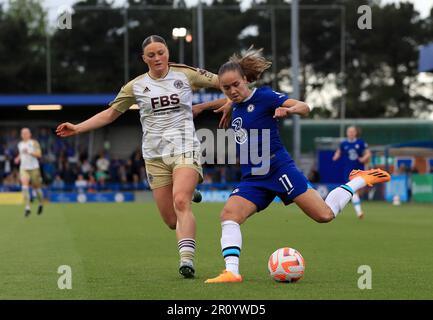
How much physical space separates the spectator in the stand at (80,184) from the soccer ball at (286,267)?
3154 centimetres

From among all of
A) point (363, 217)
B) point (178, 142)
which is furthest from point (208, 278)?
point (363, 217)

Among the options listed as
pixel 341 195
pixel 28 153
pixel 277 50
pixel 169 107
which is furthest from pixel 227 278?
pixel 277 50

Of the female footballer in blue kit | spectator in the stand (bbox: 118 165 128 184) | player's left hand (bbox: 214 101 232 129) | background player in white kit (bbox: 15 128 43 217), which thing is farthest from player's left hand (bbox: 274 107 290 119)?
spectator in the stand (bbox: 118 165 128 184)

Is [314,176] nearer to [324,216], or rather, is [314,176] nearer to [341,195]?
[341,195]

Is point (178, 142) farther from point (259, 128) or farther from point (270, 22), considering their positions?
point (270, 22)

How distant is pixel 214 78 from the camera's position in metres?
10.3

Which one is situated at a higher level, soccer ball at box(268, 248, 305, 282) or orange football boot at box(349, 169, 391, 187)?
orange football boot at box(349, 169, 391, 187)

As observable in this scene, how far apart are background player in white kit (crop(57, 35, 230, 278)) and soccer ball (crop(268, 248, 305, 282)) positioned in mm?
943

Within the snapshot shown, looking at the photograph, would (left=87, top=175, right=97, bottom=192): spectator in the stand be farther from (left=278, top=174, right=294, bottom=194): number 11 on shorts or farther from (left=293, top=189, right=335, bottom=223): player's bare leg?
(left=278, top=174, right=294, bottom=194): number 11 on shorts

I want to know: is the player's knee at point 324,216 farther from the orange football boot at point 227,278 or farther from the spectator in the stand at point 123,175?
the spectator in the stand at point 123,175

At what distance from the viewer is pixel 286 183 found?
9594mm

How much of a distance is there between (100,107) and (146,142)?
119ft

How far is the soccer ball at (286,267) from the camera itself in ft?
30.5

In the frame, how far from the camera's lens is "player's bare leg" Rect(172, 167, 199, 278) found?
9.87 meters
